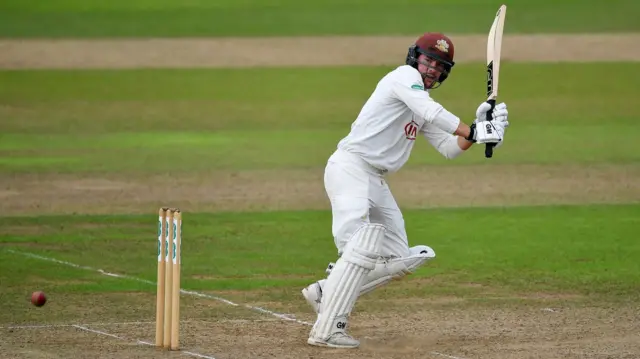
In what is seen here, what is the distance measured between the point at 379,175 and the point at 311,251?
4066mm

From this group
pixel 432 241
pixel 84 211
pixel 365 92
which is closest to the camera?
pixel 432 241

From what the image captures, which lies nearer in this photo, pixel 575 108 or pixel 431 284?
pixel 431 284

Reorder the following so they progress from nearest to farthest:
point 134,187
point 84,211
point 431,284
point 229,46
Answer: point 431,284
point 84,211
point 134,187
point 229,46

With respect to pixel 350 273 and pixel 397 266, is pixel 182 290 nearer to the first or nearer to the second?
pixel 397 266

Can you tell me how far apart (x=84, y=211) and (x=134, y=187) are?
1.70 meters

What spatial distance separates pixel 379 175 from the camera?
9180 millimetres

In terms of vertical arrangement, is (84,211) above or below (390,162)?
below

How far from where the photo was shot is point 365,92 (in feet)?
82.5

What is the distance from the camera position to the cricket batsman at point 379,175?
8828 millimetres

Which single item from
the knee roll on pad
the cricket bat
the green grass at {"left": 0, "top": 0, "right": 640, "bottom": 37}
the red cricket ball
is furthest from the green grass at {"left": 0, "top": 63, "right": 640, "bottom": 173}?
the knee roll on pad

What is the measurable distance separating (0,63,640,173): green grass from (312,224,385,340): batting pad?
967 cm

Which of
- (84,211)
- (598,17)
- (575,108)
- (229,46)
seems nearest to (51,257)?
(84,211)

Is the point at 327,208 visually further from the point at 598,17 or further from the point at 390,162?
the point at 598,17

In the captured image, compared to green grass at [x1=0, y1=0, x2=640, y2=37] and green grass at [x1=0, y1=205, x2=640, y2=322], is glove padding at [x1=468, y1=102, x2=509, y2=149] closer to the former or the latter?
green grass at [x1=0, y1=205, x2=640, y2=322]
